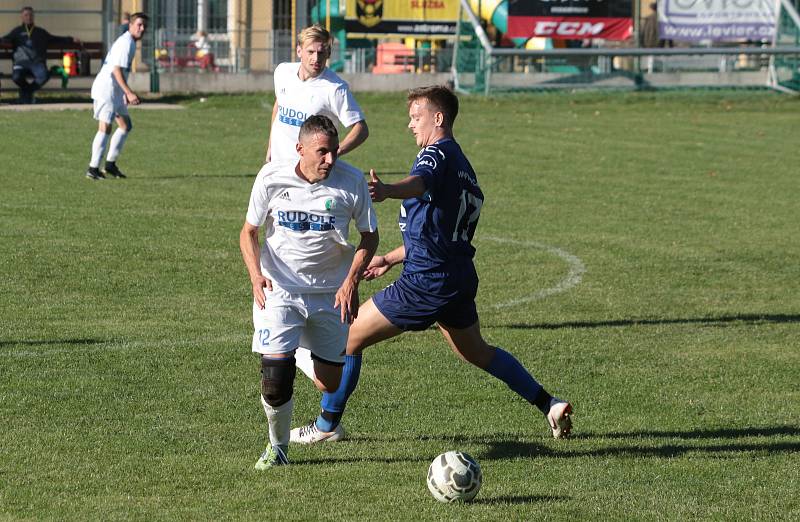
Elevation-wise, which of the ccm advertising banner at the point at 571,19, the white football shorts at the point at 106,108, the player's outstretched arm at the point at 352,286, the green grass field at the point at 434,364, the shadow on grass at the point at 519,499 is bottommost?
the shadow on grass at the point at 519,499

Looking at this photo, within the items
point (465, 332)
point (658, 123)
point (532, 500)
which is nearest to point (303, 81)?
point (465, 332)

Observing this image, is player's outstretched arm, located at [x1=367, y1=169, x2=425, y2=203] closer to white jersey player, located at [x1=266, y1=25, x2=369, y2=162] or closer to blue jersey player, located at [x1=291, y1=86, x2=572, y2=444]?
blue jersey player, located at [x1=291, y1=86, x2=572, y2=444]

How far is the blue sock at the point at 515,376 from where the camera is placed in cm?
734

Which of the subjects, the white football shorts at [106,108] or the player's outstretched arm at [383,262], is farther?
the white football shorts at [106,108]

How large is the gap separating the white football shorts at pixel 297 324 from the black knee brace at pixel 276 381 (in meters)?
0.06

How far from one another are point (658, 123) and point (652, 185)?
9792 millimetres

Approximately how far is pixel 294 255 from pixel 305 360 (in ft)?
2.76

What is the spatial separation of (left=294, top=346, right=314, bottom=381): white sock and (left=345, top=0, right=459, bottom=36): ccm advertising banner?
29168 mm

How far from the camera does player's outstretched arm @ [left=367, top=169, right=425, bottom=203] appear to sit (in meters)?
6.27

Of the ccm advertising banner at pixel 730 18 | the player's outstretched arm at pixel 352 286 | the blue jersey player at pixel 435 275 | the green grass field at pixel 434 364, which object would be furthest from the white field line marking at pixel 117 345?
the ccm advertising banner at pixel 730 18

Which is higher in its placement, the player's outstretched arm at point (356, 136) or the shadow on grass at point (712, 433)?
the player's outstretched arm at point (356, 136)

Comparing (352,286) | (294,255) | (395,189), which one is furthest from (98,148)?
(395,189)

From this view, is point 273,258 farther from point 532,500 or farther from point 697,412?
point 697,412

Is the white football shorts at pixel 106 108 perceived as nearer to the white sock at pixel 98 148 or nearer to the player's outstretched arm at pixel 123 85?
the white sock at pixel 98 148
